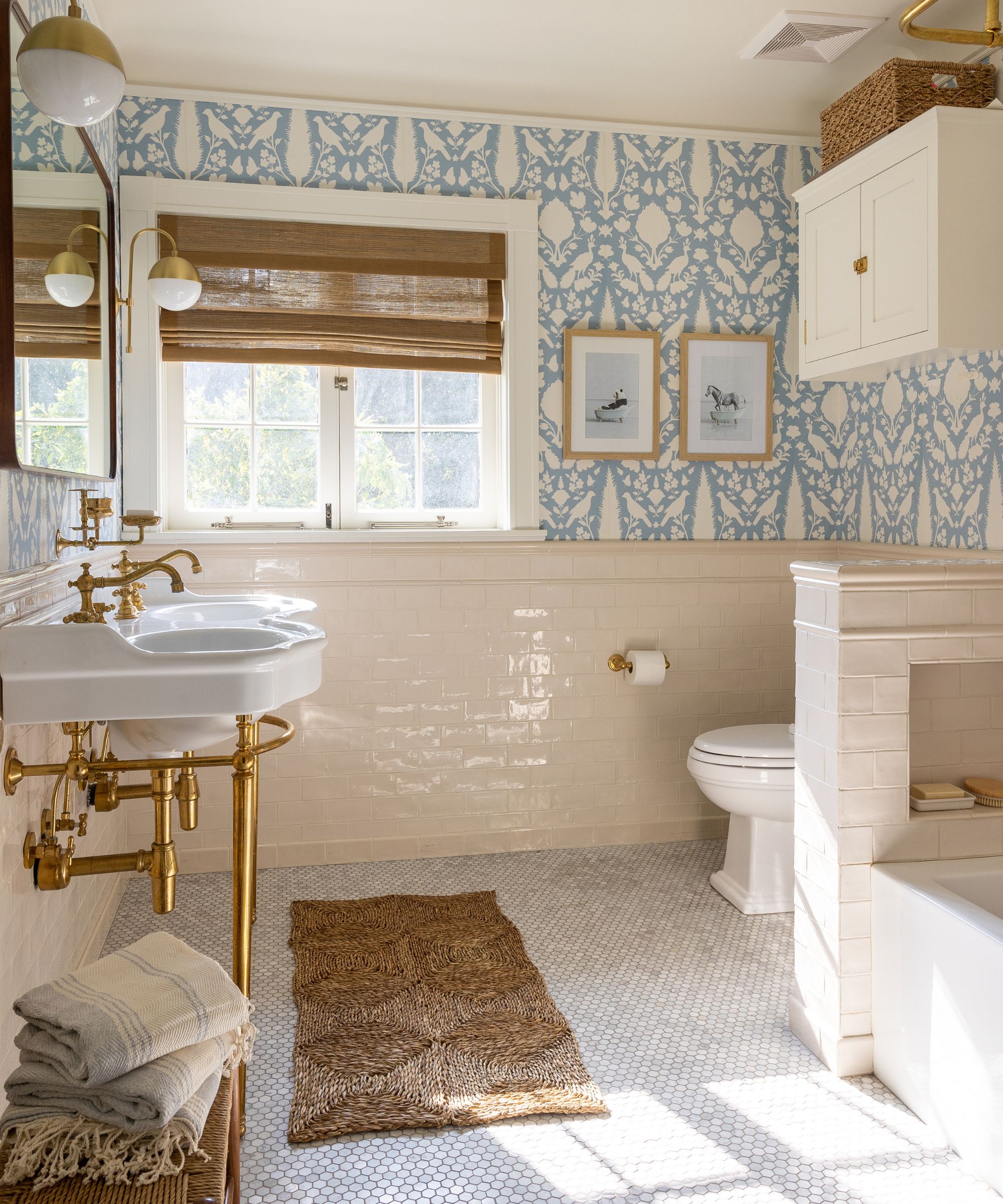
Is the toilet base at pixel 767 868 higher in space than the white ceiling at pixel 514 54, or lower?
lower

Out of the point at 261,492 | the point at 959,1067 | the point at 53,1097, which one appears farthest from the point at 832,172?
the point at 53,1097

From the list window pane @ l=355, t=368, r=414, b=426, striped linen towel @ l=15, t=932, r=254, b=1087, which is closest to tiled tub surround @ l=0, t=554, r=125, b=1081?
striped linen towel @ l=15, t=932, r=254, b=1087

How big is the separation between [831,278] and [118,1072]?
2.75 m

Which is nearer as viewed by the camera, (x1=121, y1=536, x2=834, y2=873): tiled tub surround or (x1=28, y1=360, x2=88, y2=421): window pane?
(x1=28, y1=360, x2=88, y2=421): window pane

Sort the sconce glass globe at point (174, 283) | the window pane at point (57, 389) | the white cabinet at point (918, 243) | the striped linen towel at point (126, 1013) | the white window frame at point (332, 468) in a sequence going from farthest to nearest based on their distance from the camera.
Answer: the white window frame at point (332, 468) → the sconce glass globe at point (174, 283) → the white cabinet at point (918, 243) → the window pane at point (57, 389) → the striped linen towel at point (126, 1013)

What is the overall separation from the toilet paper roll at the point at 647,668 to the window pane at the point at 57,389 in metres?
1.93

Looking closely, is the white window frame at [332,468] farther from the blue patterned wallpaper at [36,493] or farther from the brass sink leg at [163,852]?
the brass sink leg at [163,852]

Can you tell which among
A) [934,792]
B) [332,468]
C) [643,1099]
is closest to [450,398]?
[332,468]

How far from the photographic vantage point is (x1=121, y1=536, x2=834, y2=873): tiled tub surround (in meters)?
3.33

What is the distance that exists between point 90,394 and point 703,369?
83.0 inches

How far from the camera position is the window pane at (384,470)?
345 centimetres

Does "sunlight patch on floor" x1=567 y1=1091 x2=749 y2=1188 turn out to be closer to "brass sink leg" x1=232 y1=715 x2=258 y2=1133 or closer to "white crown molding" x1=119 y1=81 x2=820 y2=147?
"brass sink leg" x1=232 y1=715 x2=258 y2=1133

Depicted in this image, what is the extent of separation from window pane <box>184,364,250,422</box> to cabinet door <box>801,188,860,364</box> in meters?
1.86

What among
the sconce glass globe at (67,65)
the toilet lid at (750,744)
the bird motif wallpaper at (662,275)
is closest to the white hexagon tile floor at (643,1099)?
the toilet lid at (750,744)
